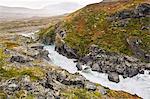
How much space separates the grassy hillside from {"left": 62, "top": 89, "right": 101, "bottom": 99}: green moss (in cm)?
2708

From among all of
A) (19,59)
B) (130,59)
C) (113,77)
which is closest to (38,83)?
(19,59)

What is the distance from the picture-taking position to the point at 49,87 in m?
43.3

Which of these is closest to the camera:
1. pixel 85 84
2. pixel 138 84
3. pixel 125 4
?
pixel 85 84

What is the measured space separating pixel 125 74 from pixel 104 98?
19.9 m

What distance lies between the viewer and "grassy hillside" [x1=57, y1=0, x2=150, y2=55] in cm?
7406

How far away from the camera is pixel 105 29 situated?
8044cm

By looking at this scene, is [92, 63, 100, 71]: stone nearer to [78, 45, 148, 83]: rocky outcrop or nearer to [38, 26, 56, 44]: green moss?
[78, 45, 148, 83]: rocky outcrop

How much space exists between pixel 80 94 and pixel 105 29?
39.0 metres

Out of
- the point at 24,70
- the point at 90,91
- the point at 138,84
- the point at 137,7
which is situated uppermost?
the point at 137,7

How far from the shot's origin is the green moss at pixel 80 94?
4250cm

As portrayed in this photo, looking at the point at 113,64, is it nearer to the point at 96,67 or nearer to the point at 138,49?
the point at 96,67

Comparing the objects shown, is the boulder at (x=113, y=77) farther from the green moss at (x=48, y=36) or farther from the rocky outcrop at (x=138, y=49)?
the green moss at (x=48, y=36)

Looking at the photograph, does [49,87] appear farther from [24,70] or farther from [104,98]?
[104,98]

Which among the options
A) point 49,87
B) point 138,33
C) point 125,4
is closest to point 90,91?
point 49,87
